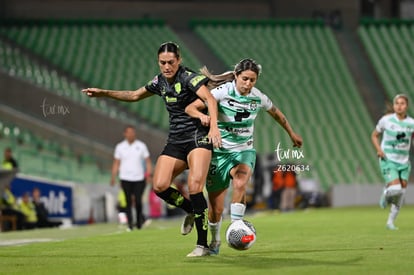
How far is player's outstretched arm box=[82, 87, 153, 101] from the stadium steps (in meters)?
23.8

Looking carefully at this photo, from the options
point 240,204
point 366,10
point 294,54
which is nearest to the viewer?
point 240,204

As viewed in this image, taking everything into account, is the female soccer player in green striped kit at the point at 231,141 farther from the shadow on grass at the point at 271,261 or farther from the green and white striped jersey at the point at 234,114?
the shadow on grass at the point at 271,261

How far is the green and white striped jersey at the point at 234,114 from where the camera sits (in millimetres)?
12000

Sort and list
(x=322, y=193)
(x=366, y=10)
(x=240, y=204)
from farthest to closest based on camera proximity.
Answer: (x=366, y=10), (x=322, y=193), (x=240, y=204)

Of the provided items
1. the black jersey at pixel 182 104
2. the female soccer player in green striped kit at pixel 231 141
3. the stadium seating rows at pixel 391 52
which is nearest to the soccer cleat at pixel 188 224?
the female soccer player in green striped kit at pixel 231 141

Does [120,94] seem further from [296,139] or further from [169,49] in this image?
[296,139]

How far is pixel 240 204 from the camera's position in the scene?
38.8 ft

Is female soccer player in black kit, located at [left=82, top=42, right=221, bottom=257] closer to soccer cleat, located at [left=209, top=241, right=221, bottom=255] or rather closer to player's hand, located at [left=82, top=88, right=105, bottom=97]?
soccer cleat, located at [left=209, top=241, right=221, bottom=255]

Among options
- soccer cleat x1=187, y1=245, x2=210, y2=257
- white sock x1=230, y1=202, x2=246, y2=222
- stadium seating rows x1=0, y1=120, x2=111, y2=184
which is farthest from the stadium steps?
soccer cleat x1=187, y1=245, x2=210, y2=257

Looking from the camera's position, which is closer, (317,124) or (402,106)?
(402,106)

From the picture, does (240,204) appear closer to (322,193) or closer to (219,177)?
(219,177)

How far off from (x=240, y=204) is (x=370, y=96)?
96.6ft

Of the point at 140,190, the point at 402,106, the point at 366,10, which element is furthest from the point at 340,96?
the point at 402,106

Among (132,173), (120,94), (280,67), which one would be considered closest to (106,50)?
(280,67)
